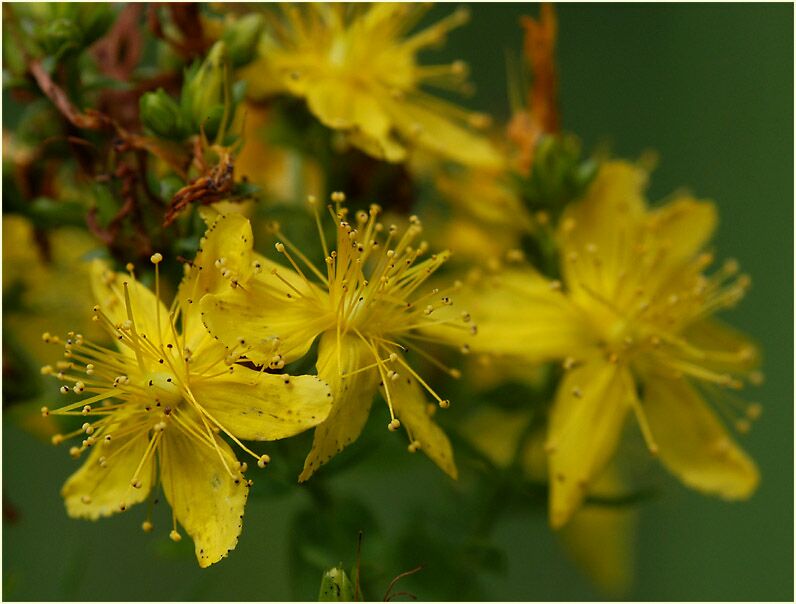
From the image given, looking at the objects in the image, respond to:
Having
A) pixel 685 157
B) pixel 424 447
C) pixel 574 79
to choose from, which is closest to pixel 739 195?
pixel 685 157

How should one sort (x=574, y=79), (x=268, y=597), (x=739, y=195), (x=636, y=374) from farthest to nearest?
1. (x=574, y=79)
2. (x=739, y=195)
3. (x=268, y=597)
4. (x=636, y=374)

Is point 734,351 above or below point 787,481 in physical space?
above

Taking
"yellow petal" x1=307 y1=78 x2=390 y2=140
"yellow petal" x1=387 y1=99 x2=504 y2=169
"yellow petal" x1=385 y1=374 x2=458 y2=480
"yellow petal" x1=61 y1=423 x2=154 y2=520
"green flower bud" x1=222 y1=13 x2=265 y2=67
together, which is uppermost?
"green flower bud" x1=222 y1=13 x2=265 y2=67

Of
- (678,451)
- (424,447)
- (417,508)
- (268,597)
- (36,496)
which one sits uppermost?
(424,447)

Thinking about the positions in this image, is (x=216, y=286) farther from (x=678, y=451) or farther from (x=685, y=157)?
(x=685, y=157)

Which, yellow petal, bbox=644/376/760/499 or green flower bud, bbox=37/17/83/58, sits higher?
green flower bud, bbox=37/17/83/58

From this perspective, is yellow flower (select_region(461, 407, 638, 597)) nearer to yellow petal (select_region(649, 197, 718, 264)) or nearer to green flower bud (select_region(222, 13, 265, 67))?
yellow petal (select_region(649, 197, 718, 264))

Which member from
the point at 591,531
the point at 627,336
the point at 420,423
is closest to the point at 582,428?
the point at 627,336

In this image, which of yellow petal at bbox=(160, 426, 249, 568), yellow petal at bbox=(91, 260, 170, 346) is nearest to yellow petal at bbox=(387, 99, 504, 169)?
yellow petal at bbox=(91, 260, 170, 346)
